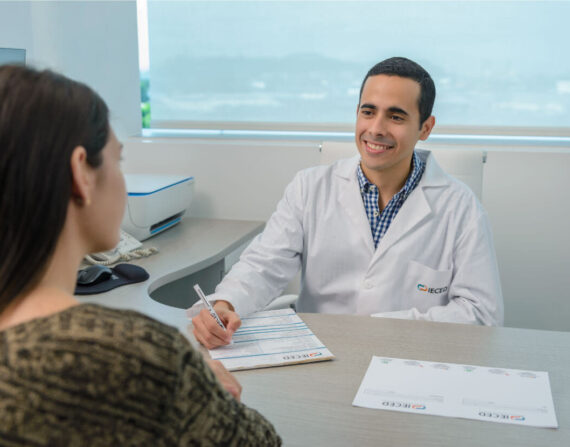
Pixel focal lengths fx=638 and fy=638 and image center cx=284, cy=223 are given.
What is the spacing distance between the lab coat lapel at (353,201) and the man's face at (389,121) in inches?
3.7

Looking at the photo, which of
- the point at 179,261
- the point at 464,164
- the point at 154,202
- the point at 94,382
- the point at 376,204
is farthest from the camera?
the point at 154,202

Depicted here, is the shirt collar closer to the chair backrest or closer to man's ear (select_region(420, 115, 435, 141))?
man's ear (select_region(420, 115, 435, 141))

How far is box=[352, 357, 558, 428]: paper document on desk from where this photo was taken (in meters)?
1.09

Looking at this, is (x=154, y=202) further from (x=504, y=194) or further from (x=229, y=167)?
(x=504, y=194)

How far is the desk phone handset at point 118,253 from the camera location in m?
2.00

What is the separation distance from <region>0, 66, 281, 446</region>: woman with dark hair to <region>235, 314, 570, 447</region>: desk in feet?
1.09

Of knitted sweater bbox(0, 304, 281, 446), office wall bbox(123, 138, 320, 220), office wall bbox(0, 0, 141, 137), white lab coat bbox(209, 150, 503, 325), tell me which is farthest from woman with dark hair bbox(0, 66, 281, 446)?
office wall bbox(123, 138, 320, 220)

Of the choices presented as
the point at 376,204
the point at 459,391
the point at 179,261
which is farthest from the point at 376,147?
the point at 459,391

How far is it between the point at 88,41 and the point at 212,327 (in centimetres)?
191

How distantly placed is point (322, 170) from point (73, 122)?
1364 mm

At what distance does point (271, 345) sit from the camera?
4.42ft

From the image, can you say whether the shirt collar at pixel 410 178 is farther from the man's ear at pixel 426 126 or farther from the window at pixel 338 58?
the window at pixel 338 58

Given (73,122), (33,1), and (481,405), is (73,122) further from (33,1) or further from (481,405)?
(33,1)

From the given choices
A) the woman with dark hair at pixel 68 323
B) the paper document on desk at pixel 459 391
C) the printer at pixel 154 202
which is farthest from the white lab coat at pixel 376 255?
the woman with dark hair at pixel 68 323
